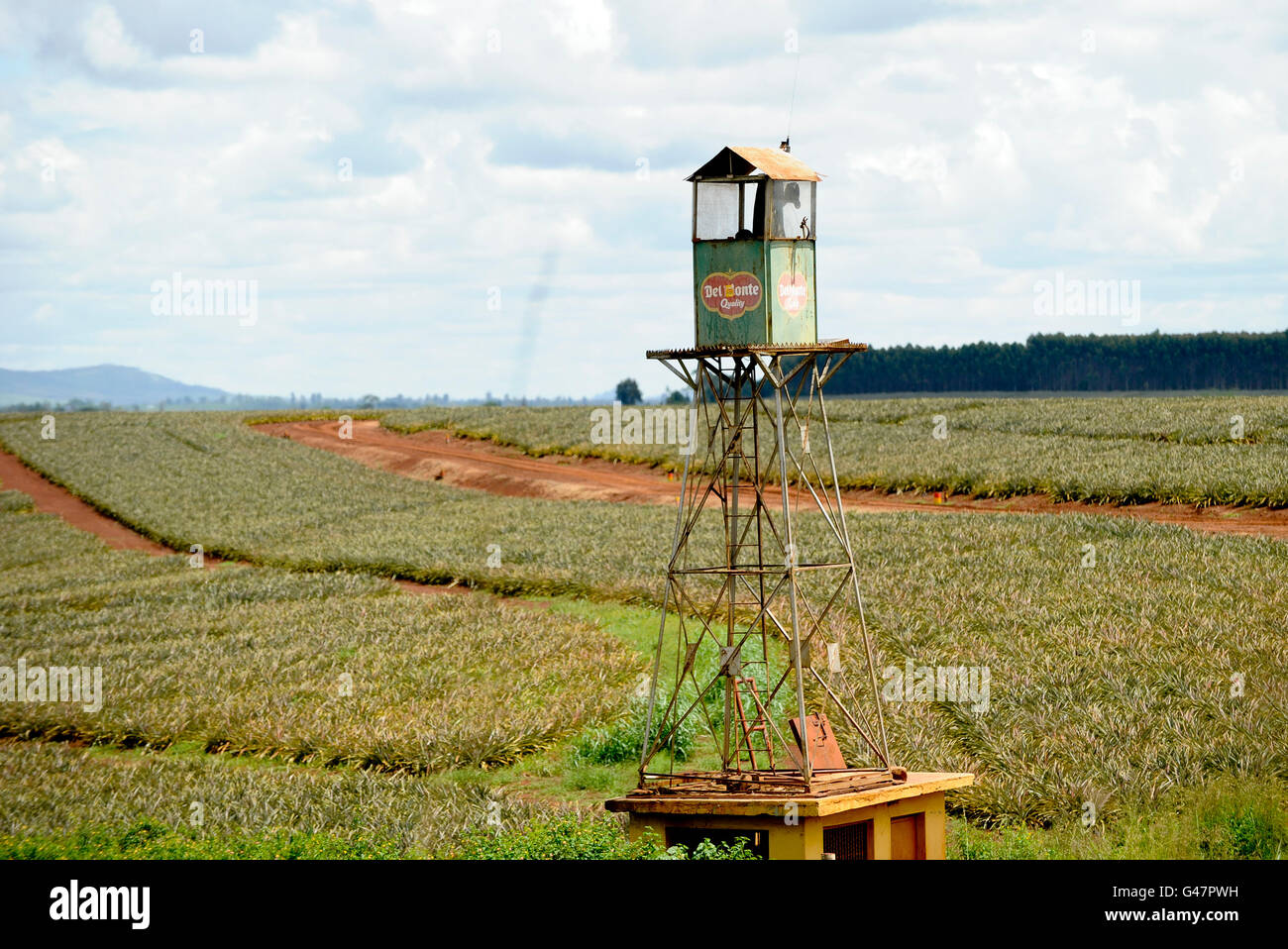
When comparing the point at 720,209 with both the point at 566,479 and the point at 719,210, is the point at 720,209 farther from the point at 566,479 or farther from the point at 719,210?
the point at 566,479

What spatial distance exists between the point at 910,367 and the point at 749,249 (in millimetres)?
123586

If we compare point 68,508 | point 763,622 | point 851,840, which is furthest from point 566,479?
point 851,840

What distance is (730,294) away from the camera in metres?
13.8

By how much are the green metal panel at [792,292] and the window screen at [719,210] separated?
0.51m

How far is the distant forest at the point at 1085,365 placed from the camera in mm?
115500

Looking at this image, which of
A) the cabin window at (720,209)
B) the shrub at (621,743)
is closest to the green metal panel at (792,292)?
the cabin window at (720,209)

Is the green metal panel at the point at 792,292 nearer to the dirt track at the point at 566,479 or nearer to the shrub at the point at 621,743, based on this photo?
the shrub at the point at 621,743

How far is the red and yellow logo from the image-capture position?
544 inches

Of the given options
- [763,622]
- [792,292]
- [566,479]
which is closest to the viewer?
[792,292]

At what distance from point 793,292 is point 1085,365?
385 feet

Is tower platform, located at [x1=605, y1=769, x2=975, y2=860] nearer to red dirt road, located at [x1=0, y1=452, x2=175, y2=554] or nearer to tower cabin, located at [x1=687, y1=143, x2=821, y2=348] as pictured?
tower cabin, located at [x1=687, y1=143, x2=821, y2=348]

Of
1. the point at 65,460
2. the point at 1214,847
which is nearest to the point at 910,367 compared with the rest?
the point at 65,460

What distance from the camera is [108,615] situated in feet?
109
